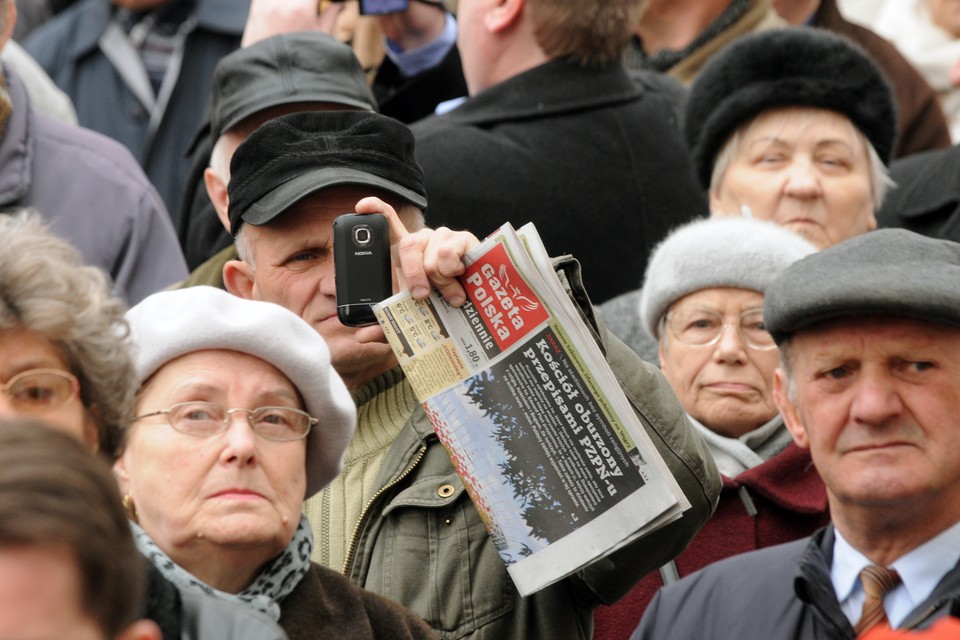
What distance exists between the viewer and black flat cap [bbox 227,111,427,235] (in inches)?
165

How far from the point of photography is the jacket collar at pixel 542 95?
546cm

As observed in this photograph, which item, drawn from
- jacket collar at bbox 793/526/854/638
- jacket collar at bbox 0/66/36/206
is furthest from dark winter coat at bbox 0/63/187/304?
jacket collar at bbox 793/526/854/638

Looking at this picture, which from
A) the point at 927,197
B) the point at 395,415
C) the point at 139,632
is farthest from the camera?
the point at 927,197

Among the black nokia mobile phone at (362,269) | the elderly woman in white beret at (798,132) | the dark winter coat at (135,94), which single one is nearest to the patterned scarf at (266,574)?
the black nokia mobile phone at (362,269)

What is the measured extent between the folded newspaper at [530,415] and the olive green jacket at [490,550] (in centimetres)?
20

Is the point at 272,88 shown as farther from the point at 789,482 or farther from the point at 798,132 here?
the point at 789,482

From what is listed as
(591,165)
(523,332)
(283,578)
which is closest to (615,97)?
(591,165)

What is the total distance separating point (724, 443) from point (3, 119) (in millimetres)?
2212

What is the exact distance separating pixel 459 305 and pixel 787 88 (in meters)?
2.32

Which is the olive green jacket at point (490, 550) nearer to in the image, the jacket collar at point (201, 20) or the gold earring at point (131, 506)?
the gold earring at point (131, 506)

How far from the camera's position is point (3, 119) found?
5176 millimetres

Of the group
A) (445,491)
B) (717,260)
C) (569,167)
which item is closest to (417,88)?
(569,167)

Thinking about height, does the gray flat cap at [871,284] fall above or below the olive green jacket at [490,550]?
above

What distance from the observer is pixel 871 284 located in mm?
3855
